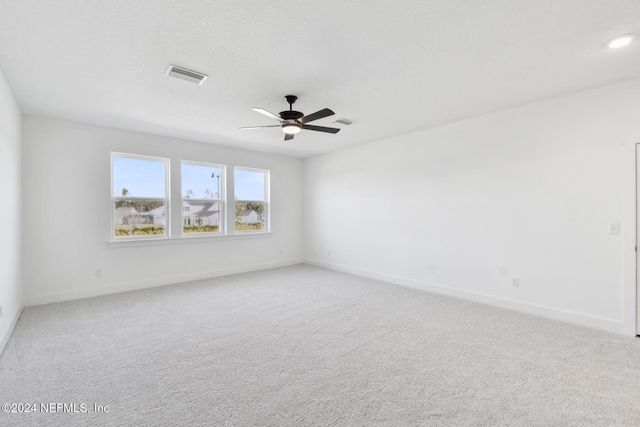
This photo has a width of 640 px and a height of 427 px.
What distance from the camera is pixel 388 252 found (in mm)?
5422

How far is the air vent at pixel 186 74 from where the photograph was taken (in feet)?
9.05

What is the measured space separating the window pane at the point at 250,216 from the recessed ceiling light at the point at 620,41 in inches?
227

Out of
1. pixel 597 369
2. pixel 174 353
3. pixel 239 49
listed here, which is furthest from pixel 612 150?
pixel 174 353

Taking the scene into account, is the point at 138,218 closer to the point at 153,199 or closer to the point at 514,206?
the point at 153,199

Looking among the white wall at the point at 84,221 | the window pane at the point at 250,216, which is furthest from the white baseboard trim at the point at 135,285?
the window pane at the point at 250,216

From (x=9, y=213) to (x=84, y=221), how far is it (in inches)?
49.7

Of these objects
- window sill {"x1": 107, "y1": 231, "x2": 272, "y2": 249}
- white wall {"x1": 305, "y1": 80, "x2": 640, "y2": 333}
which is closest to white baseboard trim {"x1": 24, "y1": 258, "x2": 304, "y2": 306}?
window sill {"x1": 107, "y1": 231, "x2": 272, "y2": 249}

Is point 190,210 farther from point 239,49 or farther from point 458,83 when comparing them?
point 458,83

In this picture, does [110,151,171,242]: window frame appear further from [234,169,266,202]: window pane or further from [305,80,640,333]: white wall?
[305,80,640,333]: white wall

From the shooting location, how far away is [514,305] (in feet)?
12.7

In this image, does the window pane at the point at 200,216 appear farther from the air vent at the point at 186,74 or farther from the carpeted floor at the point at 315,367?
the air vent at the point at 186,74

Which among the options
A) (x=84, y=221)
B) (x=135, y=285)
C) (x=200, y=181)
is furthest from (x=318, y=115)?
(x=135, y=285)

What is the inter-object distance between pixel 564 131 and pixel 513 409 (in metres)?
3.16

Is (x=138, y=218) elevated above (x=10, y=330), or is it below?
above
